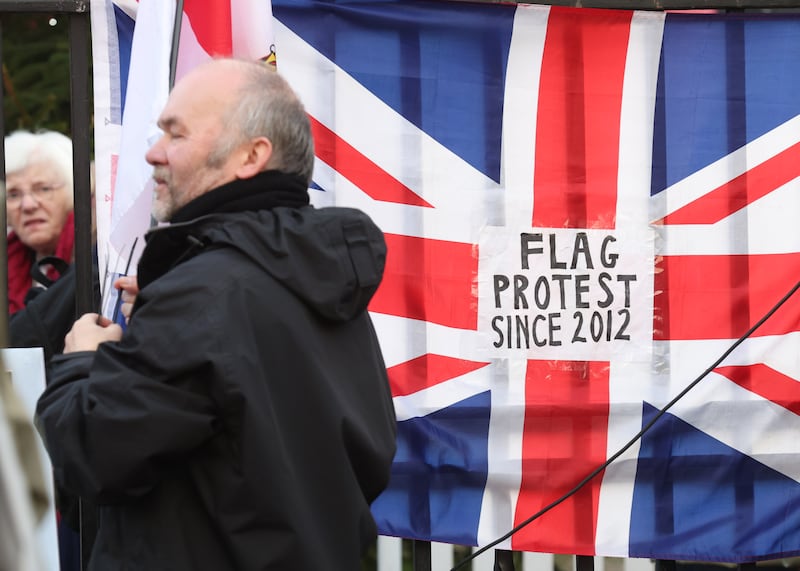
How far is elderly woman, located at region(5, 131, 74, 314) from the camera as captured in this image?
13.1ft

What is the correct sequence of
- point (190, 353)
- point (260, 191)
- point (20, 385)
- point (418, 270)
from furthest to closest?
1. point (418, 270)
2. point (20, 385)
3. point (260, 191)
4. point (190, 353)

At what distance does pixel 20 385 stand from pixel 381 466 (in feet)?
3.88

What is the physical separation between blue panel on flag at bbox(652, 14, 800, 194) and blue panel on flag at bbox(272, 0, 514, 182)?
49 centimetres

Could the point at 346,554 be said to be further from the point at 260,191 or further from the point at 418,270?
the point at 418,270

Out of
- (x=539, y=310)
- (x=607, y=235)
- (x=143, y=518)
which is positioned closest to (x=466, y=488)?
(x=539, y=310)

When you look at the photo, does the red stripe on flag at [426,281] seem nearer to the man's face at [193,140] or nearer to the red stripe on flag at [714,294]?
the red stripe on flag at [714,294]

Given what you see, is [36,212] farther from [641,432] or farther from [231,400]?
[231,400]

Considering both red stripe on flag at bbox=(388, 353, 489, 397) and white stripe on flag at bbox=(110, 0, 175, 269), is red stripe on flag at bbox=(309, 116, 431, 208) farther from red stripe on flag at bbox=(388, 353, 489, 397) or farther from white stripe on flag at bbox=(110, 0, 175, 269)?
white stripe on flag at bbox=(110, 0, 175, 269)

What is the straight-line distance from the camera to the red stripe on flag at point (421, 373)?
3.48 meters

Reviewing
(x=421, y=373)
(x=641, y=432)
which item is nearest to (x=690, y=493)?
(x=641, y=432)

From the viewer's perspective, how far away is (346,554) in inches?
88.6

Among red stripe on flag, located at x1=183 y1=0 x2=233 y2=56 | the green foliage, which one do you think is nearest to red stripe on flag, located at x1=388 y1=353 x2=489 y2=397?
red stripe on flag, located at x1=183 y1=0 x2=233 y2=56

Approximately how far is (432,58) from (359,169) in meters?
0.38

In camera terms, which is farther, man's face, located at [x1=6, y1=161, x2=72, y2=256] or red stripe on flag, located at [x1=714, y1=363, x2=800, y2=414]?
man's face, located at [x1=6, y1=161, x2=72, y2=256]
